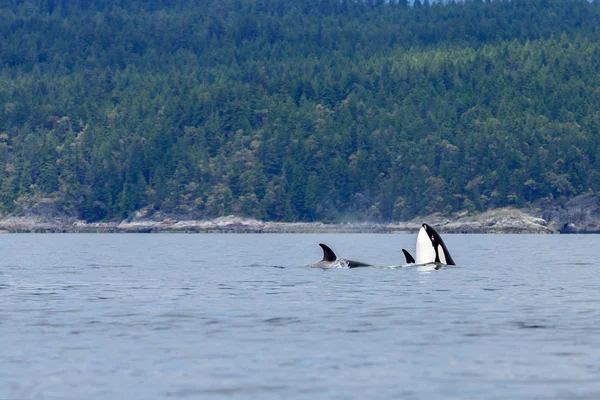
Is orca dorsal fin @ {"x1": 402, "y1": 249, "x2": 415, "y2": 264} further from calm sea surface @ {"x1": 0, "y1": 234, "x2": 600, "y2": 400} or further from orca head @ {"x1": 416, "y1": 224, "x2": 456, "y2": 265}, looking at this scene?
calm sea surface @ {"x1": 0, "y1": 234, "x2": 600, "y2": 400}

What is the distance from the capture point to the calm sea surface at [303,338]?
19938mm

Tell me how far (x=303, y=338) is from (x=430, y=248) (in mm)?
24457

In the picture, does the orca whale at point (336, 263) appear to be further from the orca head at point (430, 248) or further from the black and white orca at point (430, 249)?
the orca head at point (430, 248)

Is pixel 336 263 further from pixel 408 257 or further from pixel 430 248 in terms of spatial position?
pixel 430 248

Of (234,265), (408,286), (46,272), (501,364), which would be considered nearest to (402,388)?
(501,364)

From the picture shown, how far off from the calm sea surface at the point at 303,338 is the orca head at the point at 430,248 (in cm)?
318

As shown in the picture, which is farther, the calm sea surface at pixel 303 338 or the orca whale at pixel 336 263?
the orca whale at pixel 336 263

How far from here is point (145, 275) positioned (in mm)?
50969

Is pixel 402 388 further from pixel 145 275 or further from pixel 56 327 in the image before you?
pixel 145 275

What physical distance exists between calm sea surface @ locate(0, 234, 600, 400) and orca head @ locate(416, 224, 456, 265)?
3.18 m

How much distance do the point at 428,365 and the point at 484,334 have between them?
501 cm

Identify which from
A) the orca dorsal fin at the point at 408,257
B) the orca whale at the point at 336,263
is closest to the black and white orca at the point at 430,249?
the orca dorsal fin at the point at 408,257

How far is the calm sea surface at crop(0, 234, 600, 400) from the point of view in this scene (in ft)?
65.4

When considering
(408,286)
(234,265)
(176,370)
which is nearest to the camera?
(176,370)
